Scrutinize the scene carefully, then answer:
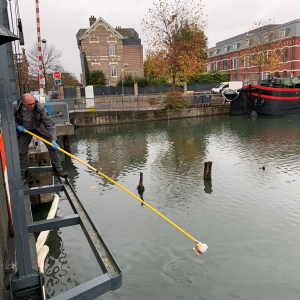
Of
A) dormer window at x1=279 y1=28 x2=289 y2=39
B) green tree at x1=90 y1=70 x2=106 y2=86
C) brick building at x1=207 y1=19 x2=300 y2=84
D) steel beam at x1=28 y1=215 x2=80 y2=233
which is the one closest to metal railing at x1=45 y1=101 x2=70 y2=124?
steel beam at x1=28 y1=215 x2=80 y2=233

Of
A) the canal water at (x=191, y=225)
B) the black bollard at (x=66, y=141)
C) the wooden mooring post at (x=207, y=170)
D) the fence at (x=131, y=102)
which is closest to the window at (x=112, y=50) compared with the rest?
the fence at (x=131, y=102)

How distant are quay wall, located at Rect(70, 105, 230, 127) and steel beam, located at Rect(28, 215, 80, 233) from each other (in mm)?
17861

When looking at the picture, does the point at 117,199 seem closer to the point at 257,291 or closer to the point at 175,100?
the point at 257,291

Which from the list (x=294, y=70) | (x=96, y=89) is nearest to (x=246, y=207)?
(x=96, y=89)

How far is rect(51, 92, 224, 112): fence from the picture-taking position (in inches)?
893

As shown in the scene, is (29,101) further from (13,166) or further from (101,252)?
(101,252)

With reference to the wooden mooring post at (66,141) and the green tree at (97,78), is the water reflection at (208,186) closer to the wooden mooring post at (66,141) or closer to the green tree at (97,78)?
the wooden mooring post at (66,141)

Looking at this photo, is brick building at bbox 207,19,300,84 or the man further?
brick building at bbox 207,19,300,84

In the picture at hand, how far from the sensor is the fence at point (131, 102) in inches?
893

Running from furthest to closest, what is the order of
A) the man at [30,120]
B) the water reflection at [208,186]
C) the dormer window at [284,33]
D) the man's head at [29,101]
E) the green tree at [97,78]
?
1. the dormer window at [284,33]
2. the green tree at [97,78]
3. the water reflection at [208,186]
4. the man at [30,120]
5. the man's head at [29,101]

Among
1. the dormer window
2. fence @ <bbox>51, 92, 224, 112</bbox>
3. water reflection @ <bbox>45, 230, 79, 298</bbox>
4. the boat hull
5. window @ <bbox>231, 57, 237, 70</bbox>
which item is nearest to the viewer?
water reflection @ <bbox>45, 230, 79, 298</bbox>

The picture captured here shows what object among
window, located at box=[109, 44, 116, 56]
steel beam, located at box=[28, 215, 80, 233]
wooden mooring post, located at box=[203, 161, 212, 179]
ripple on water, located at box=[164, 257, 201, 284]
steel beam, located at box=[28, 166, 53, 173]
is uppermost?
window, located at box=[109, 44, 116, 56]

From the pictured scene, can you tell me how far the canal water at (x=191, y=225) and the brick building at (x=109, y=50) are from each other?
110ft

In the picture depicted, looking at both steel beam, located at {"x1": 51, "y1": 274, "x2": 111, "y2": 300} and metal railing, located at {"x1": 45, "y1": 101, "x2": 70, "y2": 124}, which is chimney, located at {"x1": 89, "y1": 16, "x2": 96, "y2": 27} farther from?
steel beam, located at {"x1": 51, "y1": 274, "x2": 111, "y2": 300}
